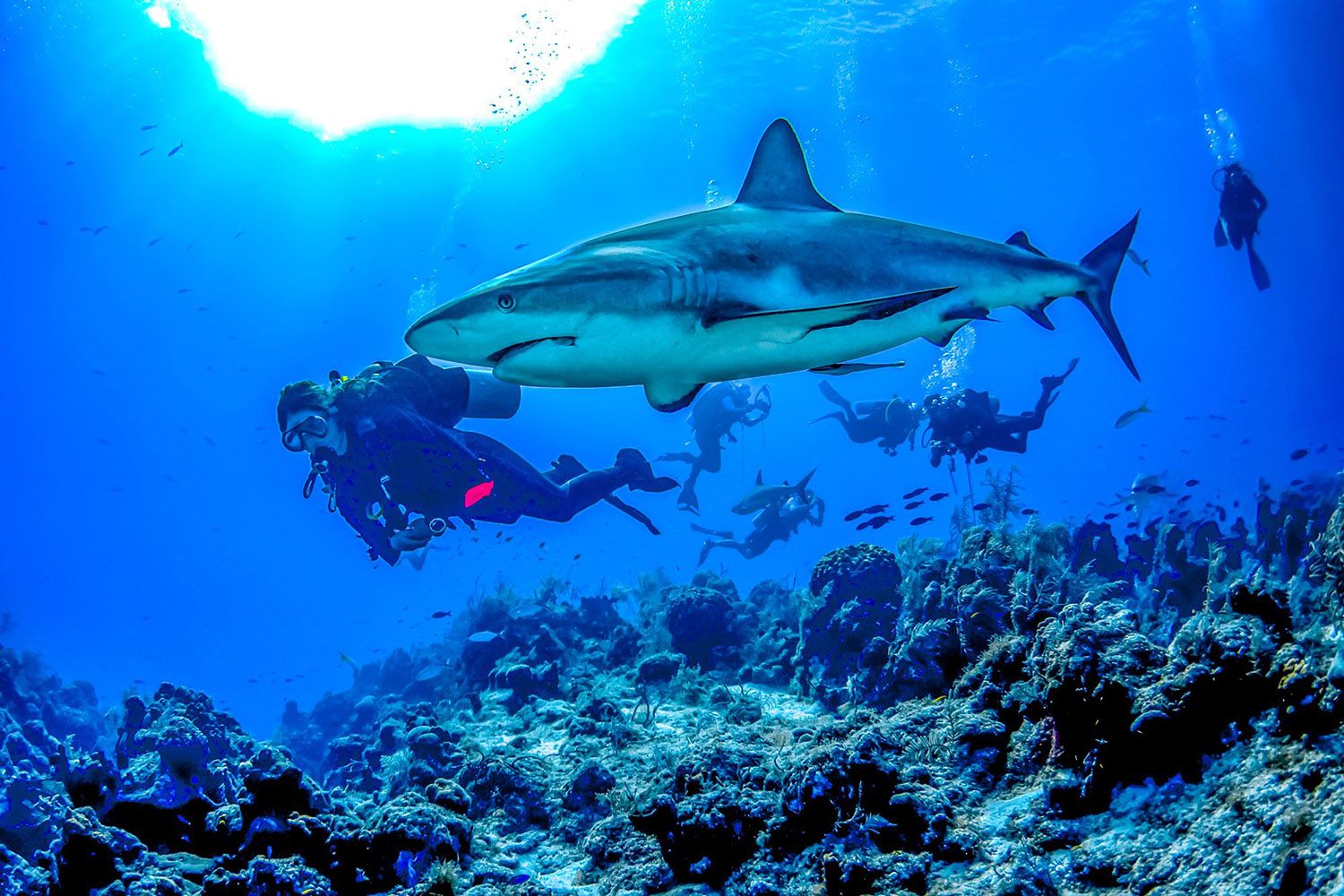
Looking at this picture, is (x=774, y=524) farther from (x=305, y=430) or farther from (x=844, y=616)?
(x=305, y=430)

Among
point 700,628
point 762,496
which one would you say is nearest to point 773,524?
point 762,496

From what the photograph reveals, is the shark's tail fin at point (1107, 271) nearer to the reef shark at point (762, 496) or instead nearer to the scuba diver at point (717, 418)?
the reef shark at point (762, 496)

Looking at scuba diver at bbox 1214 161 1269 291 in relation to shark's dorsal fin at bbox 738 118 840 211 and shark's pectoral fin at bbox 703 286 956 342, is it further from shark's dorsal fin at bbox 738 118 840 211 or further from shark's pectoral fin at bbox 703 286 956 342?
shark's pectoral fin at bbox 703 286 956 342

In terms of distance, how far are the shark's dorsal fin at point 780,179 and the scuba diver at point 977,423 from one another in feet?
40.6

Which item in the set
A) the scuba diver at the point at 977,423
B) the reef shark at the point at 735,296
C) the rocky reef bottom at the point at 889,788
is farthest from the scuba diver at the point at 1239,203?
the reef shark at the point at 735,296

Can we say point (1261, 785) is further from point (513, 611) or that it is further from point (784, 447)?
point (784, 447)

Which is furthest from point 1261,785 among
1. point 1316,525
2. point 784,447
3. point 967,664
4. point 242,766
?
point 784,447

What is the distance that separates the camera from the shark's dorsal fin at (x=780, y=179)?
4094 millimetres

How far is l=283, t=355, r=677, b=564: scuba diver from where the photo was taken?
10.4 metres

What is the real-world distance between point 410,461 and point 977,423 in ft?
41.2

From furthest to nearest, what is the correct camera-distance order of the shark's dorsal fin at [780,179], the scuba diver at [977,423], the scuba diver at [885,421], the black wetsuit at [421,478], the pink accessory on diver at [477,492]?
the scuba diver at [885,421], the scuba diver at [977,423], the pink accessory on diver at [477,492], the black wetsuit at [421,478], the shark's dorsal fin at [780,179]

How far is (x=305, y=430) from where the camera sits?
10039 millimetres

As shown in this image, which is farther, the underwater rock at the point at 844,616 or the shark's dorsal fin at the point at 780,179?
the underwater rock at the point at 844,616

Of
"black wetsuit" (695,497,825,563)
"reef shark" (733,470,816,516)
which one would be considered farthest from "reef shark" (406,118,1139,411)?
"black wetsuit" (695,497,825,563)
